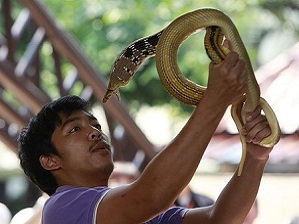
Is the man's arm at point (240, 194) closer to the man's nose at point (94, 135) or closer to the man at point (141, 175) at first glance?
the man at point (141, 175)

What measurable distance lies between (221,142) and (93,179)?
10.9 ft

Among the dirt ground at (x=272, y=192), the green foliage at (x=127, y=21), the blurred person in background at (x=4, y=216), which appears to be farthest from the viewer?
the green foliage at (x=127, y=21)

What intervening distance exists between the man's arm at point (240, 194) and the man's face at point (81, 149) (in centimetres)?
23

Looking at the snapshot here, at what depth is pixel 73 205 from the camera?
187 cm

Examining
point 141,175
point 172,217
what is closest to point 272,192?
point 172,217

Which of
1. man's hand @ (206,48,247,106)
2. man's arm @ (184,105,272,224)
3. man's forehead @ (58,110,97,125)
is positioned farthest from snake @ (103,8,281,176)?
man's forehead @ (58,110,97,125)

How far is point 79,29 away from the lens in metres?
8.10

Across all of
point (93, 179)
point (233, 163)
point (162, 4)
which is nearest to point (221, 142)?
point (233, 163)

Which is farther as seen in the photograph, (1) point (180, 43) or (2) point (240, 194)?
(2) point (240, 194)

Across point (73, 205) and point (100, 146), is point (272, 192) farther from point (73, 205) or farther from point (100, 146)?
point (73, 205)

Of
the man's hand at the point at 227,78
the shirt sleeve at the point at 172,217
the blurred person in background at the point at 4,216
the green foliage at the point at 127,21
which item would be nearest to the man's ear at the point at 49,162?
the shirt sleeve at the point at 172,217

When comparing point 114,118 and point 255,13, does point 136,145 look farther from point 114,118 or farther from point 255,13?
point 255,13

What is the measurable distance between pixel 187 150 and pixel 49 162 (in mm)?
461

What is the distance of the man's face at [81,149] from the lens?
1.99 m
